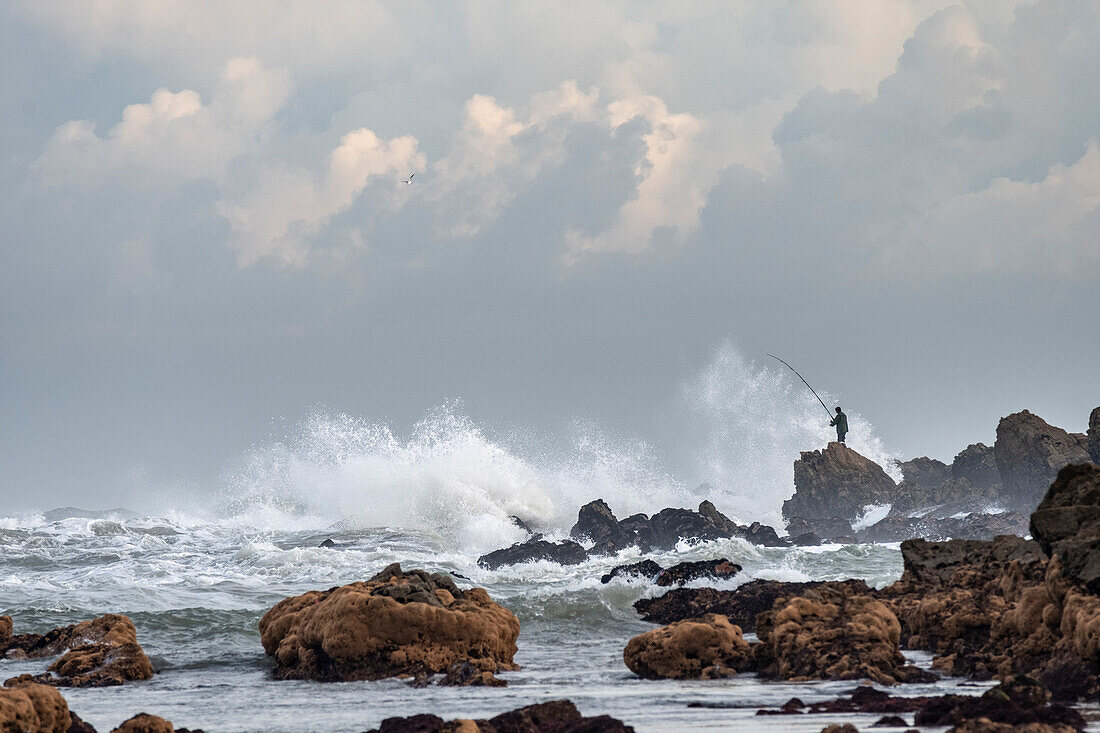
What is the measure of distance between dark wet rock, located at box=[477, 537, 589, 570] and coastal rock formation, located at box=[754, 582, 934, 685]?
1342cm

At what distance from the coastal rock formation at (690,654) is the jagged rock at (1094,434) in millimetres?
16720

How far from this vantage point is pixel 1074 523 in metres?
8.14

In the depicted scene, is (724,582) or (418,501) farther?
(418,501)

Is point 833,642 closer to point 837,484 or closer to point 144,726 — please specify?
point 144,726

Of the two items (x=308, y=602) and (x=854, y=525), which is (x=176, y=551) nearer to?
(x=308, y=602)

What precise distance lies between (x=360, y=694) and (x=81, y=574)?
45.7ft

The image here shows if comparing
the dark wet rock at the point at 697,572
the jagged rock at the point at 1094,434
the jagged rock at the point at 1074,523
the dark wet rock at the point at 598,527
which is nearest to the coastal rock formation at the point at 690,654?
the jagged rock at the point at 1074,523

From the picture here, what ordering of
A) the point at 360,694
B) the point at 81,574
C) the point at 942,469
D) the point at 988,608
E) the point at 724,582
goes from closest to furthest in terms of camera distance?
the point at 360,694
the point at 988,608
the point at 724,582
the point at 81,574
the point at 942,469

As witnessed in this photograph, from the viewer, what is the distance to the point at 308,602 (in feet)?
37.2

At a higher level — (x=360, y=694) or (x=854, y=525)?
(x=854, y=525)

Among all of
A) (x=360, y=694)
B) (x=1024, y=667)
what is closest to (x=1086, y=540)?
(x=1024, y=667)

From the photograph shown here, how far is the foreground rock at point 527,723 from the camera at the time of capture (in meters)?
5.91

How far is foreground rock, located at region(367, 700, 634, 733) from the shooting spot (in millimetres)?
5914

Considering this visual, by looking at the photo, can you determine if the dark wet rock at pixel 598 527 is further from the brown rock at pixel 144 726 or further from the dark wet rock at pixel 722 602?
the brown rock at pixel 144 726
